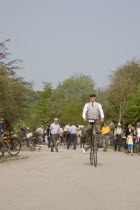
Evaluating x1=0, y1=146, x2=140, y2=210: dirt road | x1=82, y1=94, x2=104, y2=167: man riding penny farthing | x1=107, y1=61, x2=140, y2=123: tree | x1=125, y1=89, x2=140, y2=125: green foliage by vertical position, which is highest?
x1=107, y1=61, x2=140, y2=123: tree

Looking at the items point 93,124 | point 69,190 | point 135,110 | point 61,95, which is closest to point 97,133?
point 93,124

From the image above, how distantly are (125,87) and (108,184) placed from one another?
182 feet

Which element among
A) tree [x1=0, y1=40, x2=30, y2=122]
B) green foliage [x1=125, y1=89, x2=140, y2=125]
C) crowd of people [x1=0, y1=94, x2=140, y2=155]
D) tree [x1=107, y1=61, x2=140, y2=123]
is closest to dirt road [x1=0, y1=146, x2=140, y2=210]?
crowd of people [x1=0, y1=94, x2=140, y2=155]

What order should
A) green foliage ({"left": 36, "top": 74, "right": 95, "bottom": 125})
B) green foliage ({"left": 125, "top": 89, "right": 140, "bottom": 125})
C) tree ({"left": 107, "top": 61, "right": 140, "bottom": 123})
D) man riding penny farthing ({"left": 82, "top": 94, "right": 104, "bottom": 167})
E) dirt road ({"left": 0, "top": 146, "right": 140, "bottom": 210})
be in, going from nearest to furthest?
dirt road ({"left": 0, "top": 146, "right": 140, "bottom": 210}), man riding penny farthing ({"left": 82, "top": 94, "right": 104, "bottom": 167}), green foliage ({"left": 125, "top": 89, "right": 140, "bottom": 125}), tree ({"left": 107, "top": 61, "right": 140, "bottom": 123}), green foliage ({"left": 36, "top": 74, "right": 95, "bottom": 125})

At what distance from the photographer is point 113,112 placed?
65.9m

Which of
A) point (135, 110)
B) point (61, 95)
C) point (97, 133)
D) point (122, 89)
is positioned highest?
point (61, 95)

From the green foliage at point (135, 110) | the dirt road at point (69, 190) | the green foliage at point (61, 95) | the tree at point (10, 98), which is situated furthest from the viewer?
the green foliage at point (61, 95)

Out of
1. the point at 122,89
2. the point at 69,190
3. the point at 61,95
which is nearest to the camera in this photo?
the point at 69,190

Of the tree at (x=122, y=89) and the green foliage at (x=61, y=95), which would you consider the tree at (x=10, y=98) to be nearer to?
the tree at (x=122, y=89)

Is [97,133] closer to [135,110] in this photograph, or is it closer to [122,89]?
[135,110]

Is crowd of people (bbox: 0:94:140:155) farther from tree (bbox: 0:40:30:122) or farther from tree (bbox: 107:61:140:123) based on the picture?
tree (bbox: 107:61:140:123)

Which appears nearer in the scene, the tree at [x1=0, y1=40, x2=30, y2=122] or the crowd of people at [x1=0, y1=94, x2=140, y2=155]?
the crowd of people at [x1=0, y1=94, x2=140, y2=155]

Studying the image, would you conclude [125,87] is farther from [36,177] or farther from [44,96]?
[36,177]

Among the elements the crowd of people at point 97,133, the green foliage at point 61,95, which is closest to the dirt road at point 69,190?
the crowd of people at point 97,133
